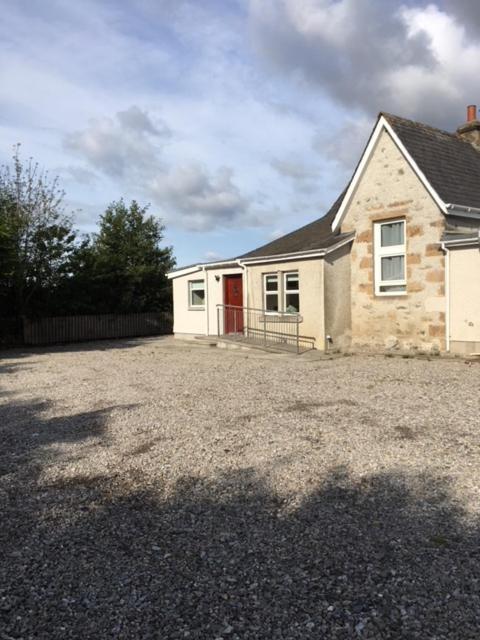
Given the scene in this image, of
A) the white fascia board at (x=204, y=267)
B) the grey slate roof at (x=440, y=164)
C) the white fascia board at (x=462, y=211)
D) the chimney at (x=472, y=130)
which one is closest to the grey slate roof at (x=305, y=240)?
the grey slate roof at (x=440, y=164)

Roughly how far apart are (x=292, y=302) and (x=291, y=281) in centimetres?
72

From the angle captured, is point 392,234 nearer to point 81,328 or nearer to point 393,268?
point 393,268

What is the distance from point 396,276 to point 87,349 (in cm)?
1154

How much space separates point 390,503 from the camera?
445cm

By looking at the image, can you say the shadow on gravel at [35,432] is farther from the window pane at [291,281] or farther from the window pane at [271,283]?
the window pane at [271,283]

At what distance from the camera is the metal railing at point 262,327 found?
1678 centimetres

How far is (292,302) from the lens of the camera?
17.6 m

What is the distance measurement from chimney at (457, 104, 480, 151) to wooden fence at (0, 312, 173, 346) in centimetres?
1617

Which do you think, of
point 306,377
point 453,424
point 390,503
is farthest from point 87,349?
point 390,503

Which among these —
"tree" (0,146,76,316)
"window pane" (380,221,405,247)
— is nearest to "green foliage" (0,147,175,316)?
"tree" (0,146,76,316)

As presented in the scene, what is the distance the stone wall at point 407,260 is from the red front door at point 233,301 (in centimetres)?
489

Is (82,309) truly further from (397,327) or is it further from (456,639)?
(456,639)

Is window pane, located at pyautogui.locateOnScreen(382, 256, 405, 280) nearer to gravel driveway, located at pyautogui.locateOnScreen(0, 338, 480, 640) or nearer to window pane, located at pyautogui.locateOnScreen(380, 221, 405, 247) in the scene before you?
window pane, located at pyautogui.locateOnScreen(380, 221, 405, 247)

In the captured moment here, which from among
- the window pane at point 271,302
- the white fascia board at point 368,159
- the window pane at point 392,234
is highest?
the white fascia board at point 368,159
